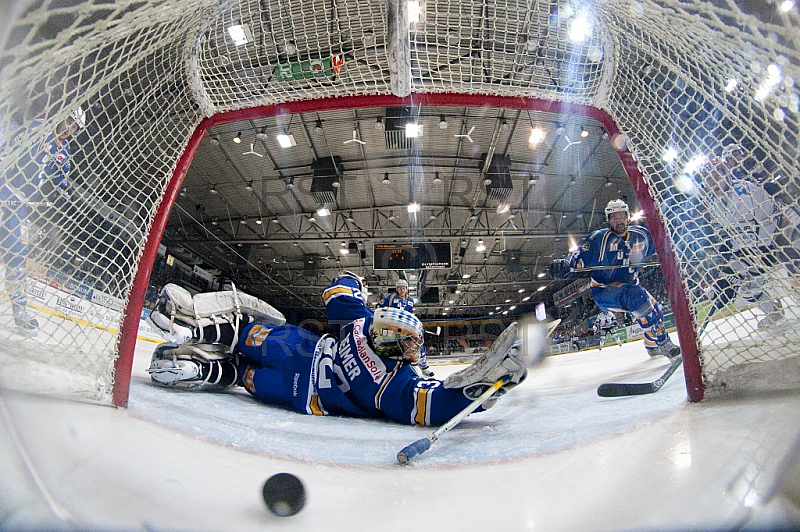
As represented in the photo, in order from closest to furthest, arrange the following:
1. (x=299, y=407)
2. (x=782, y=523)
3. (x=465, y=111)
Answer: (x=782, y=523) < (x=299, y=407) < (x=465, y=111)

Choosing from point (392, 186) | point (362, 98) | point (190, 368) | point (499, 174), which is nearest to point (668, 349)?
point (362, 98)

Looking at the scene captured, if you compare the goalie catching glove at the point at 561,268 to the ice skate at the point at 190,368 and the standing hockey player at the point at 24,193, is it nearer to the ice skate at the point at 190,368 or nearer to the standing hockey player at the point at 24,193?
the ice skate at the point at 190,368

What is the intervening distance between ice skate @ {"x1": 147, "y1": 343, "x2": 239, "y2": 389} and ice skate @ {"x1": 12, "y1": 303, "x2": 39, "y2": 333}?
3.09ft

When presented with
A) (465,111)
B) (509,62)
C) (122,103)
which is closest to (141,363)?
(122,103)

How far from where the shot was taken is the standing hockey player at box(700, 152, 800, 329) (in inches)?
37.0

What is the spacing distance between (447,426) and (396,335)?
1.56 feet

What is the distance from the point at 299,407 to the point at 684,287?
1.53 metres

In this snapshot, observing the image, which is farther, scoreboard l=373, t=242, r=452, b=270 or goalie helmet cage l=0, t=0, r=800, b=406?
Result: scoreboard l=373, t=242, r=452, b=270

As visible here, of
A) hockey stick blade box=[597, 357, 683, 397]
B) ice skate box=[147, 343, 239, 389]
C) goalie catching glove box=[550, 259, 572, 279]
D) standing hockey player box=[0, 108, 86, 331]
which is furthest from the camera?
goalie catching glove box=[550, 259, 572, 279]

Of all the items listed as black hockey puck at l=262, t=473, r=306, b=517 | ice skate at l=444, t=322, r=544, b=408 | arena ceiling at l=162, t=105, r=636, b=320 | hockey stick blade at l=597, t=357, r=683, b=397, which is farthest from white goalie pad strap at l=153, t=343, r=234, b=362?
arena ceiling at l=162, t=105, r=636, b=320

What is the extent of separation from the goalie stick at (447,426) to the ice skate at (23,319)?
86 cm

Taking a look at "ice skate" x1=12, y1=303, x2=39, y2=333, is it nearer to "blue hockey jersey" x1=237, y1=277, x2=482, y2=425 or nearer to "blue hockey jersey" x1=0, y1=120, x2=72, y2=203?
"blue hockey jersey" x1=0, y1=120, x2=72, y2=203

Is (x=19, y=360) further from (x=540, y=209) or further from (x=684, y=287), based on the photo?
(x=540, y=209)

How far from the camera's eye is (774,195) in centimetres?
94
